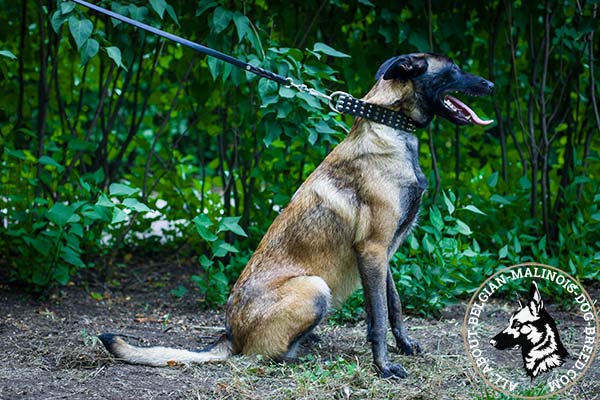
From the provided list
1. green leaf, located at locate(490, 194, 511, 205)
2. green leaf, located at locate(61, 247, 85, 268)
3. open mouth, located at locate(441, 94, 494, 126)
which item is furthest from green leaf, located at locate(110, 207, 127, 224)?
green leaf, located at locate(490, 194, 511, 205)

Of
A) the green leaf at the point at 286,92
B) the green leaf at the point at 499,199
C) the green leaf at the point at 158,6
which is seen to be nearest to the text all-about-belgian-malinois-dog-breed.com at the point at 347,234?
the green leaf at the point at 286,92

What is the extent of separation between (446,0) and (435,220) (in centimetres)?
188

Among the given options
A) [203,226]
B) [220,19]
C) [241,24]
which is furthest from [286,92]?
[203,226]

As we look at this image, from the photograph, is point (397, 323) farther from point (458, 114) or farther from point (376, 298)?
point (458, 114)

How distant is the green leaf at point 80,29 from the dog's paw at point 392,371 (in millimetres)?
2419

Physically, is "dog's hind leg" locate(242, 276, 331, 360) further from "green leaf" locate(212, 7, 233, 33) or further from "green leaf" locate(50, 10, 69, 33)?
"green leaf" locate(50, 10, 69, 33)

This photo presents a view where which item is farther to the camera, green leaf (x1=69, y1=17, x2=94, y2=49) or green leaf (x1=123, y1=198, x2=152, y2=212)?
green leaf (x1=123, y1=198, x2=152, y2=212)

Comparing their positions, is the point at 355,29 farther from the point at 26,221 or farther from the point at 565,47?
the point at 26,221

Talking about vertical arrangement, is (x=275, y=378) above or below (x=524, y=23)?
below

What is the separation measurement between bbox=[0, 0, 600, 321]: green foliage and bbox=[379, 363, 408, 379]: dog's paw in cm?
122

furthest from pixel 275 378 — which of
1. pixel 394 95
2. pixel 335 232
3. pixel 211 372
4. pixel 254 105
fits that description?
pixel 254 105

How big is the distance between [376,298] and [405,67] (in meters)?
1.20

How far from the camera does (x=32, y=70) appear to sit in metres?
6.93

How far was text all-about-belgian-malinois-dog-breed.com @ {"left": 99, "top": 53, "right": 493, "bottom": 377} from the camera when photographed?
4379 mm
